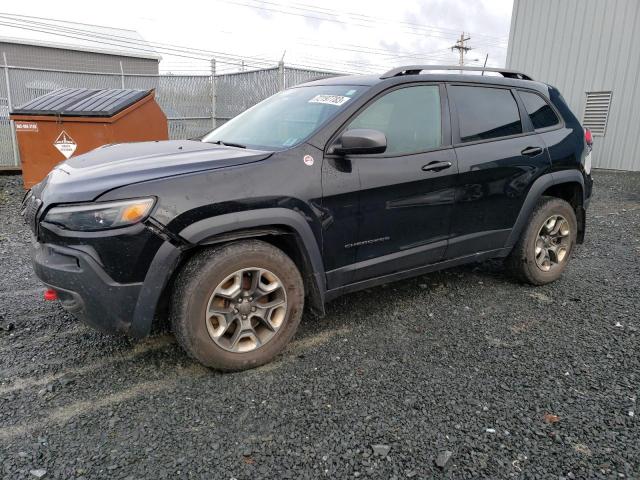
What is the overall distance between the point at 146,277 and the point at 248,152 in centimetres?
97

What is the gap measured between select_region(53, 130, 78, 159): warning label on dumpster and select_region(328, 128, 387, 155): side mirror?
5.45 metres

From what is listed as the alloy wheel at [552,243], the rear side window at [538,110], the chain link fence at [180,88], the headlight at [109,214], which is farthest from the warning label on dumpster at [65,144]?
the alloy wheel at [552,243]

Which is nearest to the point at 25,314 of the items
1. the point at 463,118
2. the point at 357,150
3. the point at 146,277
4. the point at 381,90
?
the point at 146,277

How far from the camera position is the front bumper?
238 centimetres

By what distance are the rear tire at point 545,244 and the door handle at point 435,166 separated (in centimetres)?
117

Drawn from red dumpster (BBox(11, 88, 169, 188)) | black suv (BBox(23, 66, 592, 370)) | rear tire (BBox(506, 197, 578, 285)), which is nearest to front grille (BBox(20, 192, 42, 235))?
black suv (BBox(23, 66, 592, 370))

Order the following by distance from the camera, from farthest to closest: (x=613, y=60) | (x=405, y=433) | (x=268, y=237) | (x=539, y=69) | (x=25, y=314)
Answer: (x=539, y=69) < (x=613, y=60) < (x=25, y=314) < (x=268, y=237) < (x=405, y=433)

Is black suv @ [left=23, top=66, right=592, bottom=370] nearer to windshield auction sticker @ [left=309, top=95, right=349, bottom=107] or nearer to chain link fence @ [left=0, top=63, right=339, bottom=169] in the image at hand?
windshield auction sticker @ [left=309, top=95, right=349, bottom=107]

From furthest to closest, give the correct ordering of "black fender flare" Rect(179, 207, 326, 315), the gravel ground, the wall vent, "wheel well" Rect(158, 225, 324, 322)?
the wall vent → "wheel well" Rect(158, 225, 324, 322) → "black fender flare" Rect(179, 207, 326, 315) → the gravel ground

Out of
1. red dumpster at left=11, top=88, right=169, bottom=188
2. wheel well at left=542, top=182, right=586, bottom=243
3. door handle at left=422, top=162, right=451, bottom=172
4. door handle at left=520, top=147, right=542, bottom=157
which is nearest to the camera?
door handle at left=422, top=162, right=451, bottom=172

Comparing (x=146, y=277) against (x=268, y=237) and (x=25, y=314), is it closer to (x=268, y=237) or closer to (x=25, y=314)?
(x=268, y=237)

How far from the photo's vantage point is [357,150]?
2.87m

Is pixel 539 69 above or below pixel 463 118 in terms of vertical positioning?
above

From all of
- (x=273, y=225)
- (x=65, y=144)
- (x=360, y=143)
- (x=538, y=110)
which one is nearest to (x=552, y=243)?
(x=538, y=110)
